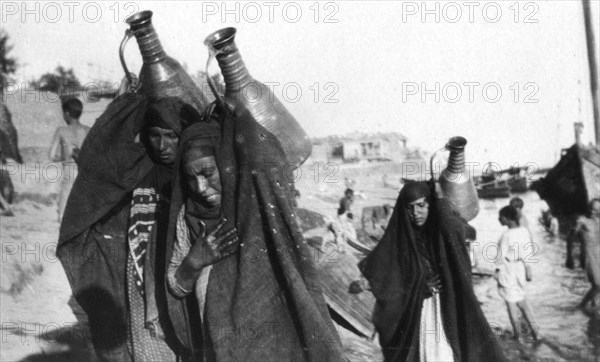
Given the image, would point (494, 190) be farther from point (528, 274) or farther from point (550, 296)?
point (550, 296)

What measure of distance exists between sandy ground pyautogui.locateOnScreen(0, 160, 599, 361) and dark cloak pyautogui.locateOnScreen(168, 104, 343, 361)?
1.51 m

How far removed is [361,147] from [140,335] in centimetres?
200

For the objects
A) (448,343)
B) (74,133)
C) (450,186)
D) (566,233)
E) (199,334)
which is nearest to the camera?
(199,334)

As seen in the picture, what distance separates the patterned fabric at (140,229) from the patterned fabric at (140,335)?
32 millimetres

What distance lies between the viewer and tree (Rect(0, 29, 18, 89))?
552 centimetres

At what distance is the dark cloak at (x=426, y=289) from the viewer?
4.12 m

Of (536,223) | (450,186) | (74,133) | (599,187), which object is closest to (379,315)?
(450,186)

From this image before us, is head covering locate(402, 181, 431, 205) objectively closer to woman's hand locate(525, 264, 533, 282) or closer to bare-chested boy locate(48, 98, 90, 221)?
woman's hand locate(525, 264, 533, 282)

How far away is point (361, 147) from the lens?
5.07 m

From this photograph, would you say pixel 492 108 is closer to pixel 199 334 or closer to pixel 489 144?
pixel 489 144

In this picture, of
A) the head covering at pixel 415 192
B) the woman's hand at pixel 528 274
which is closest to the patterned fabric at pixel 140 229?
the head covering at pixel 415 192

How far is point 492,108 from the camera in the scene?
501 centimetres

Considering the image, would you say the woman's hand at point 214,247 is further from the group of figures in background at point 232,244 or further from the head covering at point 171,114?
the head covering at point 171,114

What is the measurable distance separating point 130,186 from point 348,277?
1.57 metres
